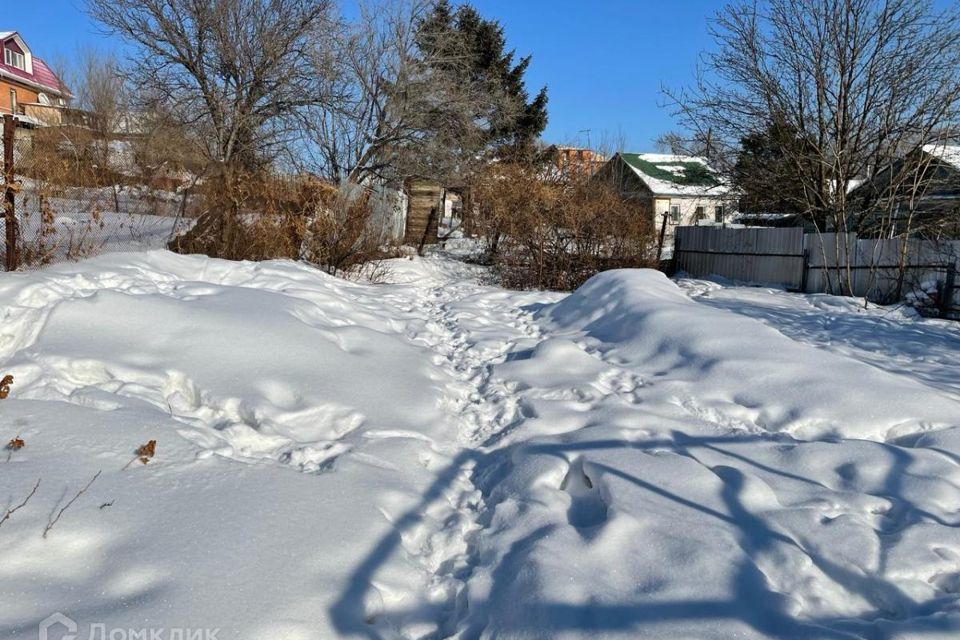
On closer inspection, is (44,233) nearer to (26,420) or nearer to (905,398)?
(26,420)

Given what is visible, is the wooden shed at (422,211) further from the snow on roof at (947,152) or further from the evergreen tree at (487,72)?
the snow on roof at (947,152)

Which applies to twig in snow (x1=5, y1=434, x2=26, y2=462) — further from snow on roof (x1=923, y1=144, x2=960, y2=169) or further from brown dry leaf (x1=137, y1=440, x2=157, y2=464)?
snow on roof (x1=923, y1=144, x2=960, y2=169)

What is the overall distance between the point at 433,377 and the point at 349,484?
2.28 m

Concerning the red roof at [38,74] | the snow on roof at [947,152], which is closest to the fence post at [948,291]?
the snow on roof at [947,152]

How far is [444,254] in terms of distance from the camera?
17281 mm

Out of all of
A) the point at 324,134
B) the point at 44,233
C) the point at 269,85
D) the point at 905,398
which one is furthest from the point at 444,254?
the point at 905,398

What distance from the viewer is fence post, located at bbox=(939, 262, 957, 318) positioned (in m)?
10.4

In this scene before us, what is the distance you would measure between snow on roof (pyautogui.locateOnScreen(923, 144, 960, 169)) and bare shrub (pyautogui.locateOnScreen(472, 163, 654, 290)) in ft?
19.6

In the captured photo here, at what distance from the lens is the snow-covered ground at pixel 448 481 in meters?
2.16

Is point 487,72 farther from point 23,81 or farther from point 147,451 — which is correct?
point 23,81

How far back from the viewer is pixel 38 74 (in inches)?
1491

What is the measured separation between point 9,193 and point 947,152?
1715cm

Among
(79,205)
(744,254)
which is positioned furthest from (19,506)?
(744,254)

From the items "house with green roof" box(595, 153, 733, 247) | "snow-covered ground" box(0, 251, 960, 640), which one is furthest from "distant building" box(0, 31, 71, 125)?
"snow-covered ground" box(0, 251, 960, 640)
